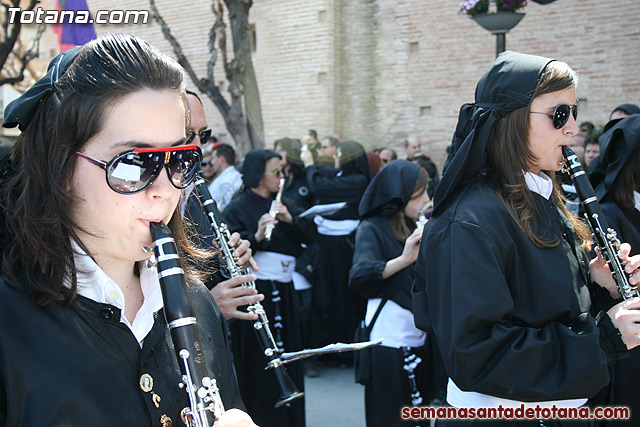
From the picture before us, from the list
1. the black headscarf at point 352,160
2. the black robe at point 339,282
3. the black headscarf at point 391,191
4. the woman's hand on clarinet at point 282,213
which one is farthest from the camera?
the black headscarf at point 352,160

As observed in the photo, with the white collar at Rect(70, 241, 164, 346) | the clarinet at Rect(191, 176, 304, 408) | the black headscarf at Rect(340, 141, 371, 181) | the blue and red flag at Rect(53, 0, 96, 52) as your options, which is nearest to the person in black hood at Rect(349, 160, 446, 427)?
the clarinet at Rect(191, 176, 304, 408)

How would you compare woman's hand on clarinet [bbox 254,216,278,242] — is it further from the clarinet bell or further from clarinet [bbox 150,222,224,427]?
clarinet [bbox 150,222,224,427]

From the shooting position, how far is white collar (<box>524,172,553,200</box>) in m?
2.51

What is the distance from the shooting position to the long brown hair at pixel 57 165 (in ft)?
4.85

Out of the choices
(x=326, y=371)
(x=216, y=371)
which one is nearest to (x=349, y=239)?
(x=326, y=371)

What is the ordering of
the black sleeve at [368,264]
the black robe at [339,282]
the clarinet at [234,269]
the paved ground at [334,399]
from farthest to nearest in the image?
1. the black robe at [339,282]
2. the paved ground at [334,399]
3. the black sleeve at [368,264]
4. the clarinet at [234,269]

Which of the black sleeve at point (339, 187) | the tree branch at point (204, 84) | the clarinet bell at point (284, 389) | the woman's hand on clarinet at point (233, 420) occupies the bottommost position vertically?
the clarinet bell at point (284, 389)

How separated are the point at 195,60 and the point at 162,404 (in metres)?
10.5

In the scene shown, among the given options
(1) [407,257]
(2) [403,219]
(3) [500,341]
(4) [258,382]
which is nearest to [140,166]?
(3) [500,341]

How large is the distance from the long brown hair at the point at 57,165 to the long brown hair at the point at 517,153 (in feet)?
4.71

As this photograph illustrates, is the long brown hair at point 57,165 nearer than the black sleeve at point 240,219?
Yes

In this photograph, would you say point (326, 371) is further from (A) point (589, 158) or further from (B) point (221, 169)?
(A) point (589, 158)

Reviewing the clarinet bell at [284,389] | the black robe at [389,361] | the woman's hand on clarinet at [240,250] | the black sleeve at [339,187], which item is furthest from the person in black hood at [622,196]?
the black sleeve at [339,187]

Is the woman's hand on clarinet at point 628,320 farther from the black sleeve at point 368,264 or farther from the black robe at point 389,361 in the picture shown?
the black sleeve at point 368,264
